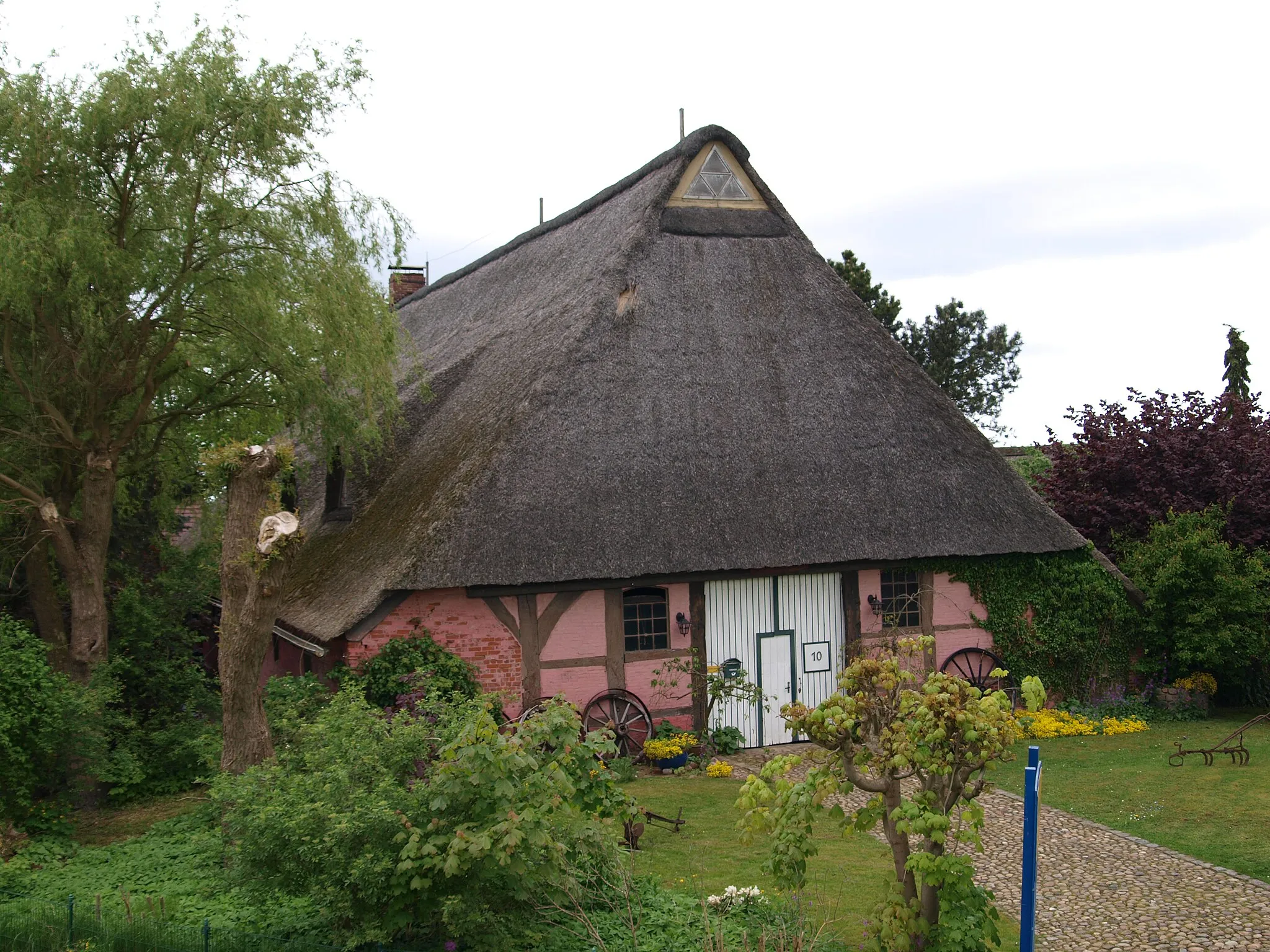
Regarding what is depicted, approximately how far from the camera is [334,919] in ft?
24.1

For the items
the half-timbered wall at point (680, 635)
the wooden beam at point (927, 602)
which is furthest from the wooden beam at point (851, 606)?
the wooden beam at point (927, 602)

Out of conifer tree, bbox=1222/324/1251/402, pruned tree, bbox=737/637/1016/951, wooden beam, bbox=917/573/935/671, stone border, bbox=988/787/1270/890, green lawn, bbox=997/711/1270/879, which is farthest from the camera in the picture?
conifer tree, bbox=1222/324/1251/402

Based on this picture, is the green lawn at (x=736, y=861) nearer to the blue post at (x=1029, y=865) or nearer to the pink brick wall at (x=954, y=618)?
the blue post at (x=1029, y=865)

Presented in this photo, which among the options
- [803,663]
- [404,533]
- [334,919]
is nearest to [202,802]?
[404,533]

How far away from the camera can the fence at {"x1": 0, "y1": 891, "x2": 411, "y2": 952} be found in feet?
24.3

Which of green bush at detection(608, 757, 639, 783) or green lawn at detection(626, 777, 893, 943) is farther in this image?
green bush at detection(608, 757, 639, 783)

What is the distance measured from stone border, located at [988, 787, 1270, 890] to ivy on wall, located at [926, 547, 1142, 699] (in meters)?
3.65

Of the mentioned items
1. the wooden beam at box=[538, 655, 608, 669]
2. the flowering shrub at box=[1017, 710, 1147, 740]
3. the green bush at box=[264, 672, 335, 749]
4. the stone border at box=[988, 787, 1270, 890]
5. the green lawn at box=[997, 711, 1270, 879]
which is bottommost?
the stone border at box=[988, 787, 1270, 890]

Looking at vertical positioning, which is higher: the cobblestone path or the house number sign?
the house number sign

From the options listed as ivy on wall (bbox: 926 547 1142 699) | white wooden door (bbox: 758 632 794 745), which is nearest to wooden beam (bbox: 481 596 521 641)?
white wooden door (bbox: 758 632 794 745)

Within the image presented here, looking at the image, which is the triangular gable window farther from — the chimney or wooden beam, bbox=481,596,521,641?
the chimney

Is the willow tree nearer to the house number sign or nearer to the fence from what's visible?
the fence

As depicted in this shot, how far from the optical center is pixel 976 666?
620 inches

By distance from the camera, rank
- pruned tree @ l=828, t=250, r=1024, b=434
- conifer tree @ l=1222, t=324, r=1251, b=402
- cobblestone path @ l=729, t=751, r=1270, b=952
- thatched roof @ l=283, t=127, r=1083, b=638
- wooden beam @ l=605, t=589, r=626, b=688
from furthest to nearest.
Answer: pruned tree @ l=828, t=250, r=1024, b=434 < conifer tree @ l=1222, t=324, r=1251, b=402 < wooden beam @ l=605, t=589, r=626, b=688 < thatched roof @ l=283, t=127, r=1083, b=638 < cobblestone path @ l=729, t=751, r=1270, b=952
